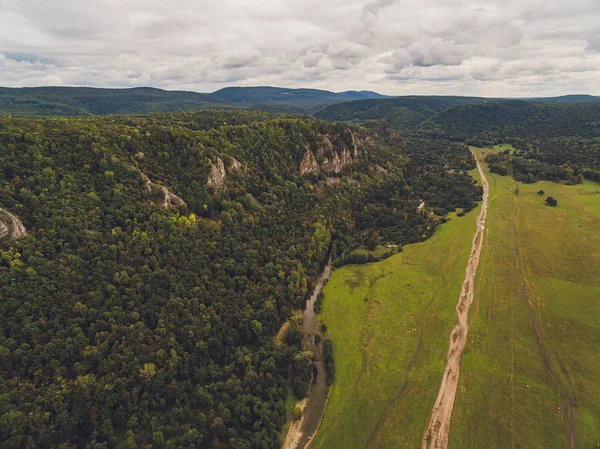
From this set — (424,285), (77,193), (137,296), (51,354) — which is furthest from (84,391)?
(424,285)

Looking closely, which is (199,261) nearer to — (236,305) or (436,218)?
(236,305)

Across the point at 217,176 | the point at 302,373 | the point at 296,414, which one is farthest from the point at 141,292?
the point at 217,176

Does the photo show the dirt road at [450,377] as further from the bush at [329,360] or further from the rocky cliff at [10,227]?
the rocky cliff at [10,227]

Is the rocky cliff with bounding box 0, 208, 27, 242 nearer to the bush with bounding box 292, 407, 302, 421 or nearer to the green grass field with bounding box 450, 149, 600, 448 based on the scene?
the bush with bounding box 292, 407, 302, 421

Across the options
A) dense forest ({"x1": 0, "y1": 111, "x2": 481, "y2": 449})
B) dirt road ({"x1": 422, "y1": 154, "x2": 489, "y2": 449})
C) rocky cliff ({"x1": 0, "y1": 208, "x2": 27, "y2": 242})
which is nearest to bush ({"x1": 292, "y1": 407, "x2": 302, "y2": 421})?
dense forest ({"x1": 0, "y1": 111, "x2": 481, "y2": 449})

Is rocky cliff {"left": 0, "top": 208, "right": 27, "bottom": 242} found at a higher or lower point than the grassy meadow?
higher

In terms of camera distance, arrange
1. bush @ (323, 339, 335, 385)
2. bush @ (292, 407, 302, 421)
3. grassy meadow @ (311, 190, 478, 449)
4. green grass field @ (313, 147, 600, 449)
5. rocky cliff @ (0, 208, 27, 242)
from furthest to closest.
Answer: bush @ (323, 339, 335, 385) < rocky cliff @ (0, 208, 27, 242) < bush @ (292, 407, 302, 421) < grassy meadow @ (311, 190, 478, 449) < green grass field @ (313, 147, 600, 449)

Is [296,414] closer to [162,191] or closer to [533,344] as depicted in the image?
[533,344]
